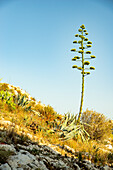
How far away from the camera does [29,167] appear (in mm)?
3088

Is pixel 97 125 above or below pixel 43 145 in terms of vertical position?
above

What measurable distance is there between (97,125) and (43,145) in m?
6.61

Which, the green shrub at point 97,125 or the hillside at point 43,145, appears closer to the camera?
the hillside at point 43,145

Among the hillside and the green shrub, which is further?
the green shrub

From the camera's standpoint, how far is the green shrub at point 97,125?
11.0 meters

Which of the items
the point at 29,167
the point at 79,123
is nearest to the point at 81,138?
the point at 79,123

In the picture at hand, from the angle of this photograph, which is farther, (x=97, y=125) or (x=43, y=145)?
(x=97, y=125)

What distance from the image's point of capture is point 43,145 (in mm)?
5438

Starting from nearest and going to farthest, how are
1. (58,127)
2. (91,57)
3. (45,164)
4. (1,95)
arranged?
1. (45,164)
2. (58,127)
3. (1,95)
4. (91,57)

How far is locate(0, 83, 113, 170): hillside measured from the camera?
3.41 meters

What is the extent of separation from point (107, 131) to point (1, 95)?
25.0ft

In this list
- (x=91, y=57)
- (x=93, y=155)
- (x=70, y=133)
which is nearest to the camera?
(x=93, y=155)

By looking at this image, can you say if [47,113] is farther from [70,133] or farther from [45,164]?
[45,164]

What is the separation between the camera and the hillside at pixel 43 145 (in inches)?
134
